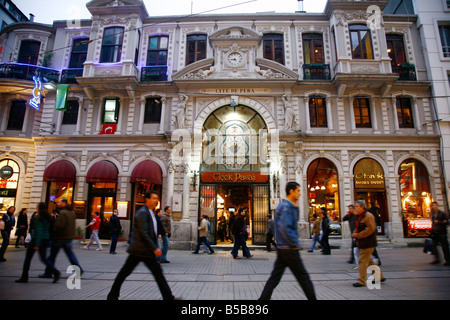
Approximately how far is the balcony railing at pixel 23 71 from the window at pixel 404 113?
23.3 meters

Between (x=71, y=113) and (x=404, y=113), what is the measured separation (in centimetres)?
2236

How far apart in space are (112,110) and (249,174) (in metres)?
10.3

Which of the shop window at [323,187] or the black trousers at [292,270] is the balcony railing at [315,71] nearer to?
the shop window at [323,187]

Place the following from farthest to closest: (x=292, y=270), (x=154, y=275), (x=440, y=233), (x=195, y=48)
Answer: (x=195, y=48)
(x=440, y=233)
(x=154, y=275)
(x=292, y=270)

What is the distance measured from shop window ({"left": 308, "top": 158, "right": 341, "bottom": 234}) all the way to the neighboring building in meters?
0.07

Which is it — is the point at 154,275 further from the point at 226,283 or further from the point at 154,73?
the point at 154,73

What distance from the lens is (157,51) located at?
60.5 feet

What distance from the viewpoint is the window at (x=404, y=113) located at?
16.8 m

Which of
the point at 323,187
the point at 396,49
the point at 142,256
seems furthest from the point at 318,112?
the point at 142,256

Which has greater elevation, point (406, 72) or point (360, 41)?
point (360, 41)

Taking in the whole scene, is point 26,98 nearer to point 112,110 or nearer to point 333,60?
point 112,110

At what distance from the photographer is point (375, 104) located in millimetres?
16797

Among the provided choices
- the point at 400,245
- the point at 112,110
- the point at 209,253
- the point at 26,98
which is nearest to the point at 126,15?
the point at 112,110
